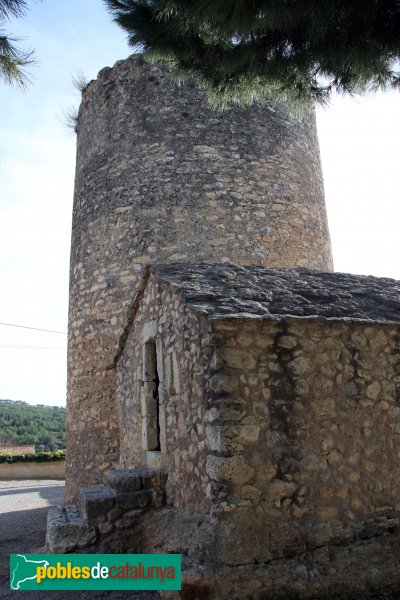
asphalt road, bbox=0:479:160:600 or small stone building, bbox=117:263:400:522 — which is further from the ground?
small stone building, bbox=117:263:400:522

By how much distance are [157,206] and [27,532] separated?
535 cm

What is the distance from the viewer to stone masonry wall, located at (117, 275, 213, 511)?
4090 mm

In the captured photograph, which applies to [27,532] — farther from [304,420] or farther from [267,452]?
[304,420]

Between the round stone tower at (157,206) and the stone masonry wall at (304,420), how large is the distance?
415 cm

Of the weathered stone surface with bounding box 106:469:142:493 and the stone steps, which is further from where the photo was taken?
the weathered stone surface with bounding box 106:469:142:493

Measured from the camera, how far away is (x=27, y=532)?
7145mm

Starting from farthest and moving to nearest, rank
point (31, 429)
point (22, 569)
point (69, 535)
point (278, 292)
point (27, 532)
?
point (31, 429) → point (27, 532) → point (278, 292) → point (69, 535) → point (22, 569)

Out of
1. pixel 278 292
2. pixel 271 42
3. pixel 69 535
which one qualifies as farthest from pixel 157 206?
pixel 69 535

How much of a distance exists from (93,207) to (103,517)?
599 cm

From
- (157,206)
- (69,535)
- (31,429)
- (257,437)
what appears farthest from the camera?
(31,429)

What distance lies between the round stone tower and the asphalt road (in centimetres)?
108

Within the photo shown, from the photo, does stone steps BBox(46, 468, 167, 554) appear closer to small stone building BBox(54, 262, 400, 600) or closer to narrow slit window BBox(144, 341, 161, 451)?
small stone building BBox(54, 262, 400, 600)

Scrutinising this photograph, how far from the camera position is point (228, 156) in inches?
343

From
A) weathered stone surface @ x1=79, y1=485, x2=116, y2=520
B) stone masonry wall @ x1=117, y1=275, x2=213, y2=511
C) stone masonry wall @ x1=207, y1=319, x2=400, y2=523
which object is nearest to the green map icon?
weathered stone surface @ x1=79, y1=485, x2=116, y2=520
